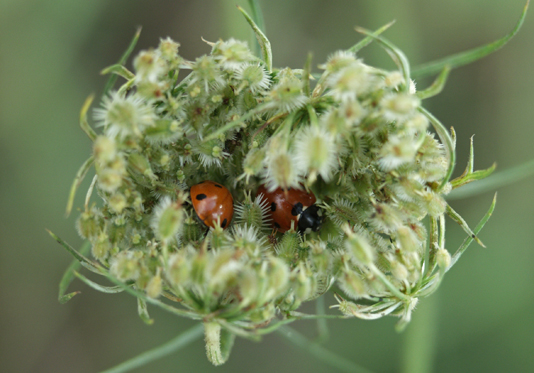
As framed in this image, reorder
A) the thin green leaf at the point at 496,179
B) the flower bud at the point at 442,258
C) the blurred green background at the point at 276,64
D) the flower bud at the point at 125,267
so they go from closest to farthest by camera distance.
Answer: the flower bud at the point at 125,267 → the flower bud at the point at 442,258 → the thin green leaf at the point at 496,179 → the blurred green background at the point at 276,64

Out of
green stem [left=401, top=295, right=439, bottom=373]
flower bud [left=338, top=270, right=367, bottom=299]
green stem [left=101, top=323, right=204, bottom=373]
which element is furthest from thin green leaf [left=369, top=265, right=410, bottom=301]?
green stem [left=401, top=295, right=439, bottom=373]

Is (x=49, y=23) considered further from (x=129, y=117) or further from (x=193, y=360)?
(x=193, y=360)

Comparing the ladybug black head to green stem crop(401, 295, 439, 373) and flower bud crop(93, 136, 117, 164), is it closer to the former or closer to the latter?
flower bud crop(93, 136, 117, 164)

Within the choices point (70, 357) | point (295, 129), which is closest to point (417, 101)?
Result: point (295, 129)

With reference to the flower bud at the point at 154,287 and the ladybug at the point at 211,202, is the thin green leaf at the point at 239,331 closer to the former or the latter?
the flower bud at the point at 154,287

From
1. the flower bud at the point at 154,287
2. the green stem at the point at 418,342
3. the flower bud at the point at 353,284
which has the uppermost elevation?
the flower bud at the point at 353,284

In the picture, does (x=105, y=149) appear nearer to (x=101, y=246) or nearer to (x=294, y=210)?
(x=101, y=246)

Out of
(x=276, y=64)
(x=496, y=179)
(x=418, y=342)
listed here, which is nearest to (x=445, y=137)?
(x=496, y=179)

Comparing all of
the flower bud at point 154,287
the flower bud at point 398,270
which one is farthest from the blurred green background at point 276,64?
the flower bud at point 154,287
